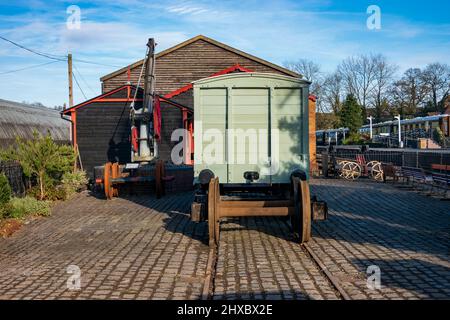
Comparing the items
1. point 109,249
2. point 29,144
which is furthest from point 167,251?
point 29,144

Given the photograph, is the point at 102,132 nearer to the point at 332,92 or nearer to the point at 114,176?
the point at 114,176

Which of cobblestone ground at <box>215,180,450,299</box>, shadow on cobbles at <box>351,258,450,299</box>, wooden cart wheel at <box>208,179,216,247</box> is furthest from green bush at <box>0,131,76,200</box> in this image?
shadow on cobbles at <box>351,258,450,299</box>

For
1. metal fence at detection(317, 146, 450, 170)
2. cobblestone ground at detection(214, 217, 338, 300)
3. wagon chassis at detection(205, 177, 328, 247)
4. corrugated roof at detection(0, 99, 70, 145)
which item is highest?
corrugated roof at detection(0, 99, 70, 145)

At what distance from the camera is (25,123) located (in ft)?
94.8

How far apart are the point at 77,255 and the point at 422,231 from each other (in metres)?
6.63

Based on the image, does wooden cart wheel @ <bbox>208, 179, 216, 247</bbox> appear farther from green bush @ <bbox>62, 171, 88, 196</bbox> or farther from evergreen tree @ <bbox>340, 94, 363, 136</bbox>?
evergreen tree @ <bbox>340, 94, 363, 136</bbox>

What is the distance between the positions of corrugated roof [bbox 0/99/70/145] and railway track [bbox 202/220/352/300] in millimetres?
18827

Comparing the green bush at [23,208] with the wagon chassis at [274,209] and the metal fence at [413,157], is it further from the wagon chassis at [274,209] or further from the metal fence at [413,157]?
the metal fence at [413,157]

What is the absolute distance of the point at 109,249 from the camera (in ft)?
26.5

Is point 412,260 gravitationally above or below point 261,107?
below

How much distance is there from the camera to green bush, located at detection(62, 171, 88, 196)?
16531mm

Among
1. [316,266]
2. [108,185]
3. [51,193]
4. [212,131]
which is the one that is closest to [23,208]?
[51,193]
